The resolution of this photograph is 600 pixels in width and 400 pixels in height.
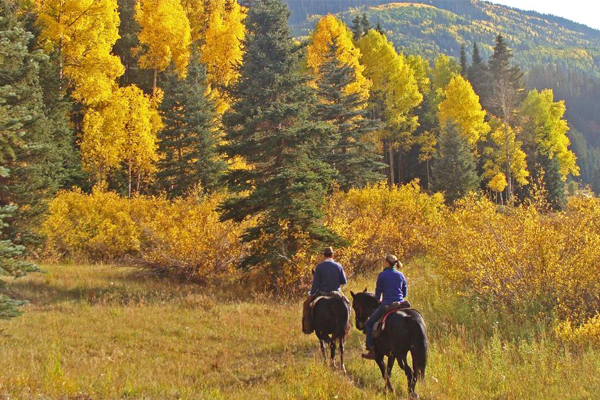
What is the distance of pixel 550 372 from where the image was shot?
299 inches

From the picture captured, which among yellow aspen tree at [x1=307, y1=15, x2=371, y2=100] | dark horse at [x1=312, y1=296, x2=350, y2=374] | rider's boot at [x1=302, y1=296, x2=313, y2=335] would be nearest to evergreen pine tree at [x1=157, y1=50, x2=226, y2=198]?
yellow aspen tree at [x1=307, y1=15, x2=371, y2=100]

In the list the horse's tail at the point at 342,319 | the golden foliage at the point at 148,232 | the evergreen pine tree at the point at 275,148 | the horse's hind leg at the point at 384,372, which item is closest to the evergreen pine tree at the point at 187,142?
the golden foliage at the point at 148,232

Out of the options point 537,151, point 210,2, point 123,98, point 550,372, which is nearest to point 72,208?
point 123,98

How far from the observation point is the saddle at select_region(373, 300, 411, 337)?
745 cm

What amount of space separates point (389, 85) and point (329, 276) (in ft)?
109

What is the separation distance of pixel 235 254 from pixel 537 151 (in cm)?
3958

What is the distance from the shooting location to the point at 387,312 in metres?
7.61

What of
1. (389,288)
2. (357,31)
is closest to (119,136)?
(389,288)

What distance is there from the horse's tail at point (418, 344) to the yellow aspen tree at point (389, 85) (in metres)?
32.6

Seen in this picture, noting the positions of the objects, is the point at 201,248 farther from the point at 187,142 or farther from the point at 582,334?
the point at 582,334

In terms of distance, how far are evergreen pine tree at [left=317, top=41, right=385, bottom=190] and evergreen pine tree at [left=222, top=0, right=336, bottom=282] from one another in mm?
9853

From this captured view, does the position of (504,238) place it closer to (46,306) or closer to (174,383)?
(174,383)

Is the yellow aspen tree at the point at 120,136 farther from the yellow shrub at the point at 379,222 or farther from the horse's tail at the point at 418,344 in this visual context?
the horse's tail at the point at 418,344

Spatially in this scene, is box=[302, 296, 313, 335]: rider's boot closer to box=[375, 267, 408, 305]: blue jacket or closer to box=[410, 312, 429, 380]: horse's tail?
box=[375, 267, 408, 305]: blue jacket
